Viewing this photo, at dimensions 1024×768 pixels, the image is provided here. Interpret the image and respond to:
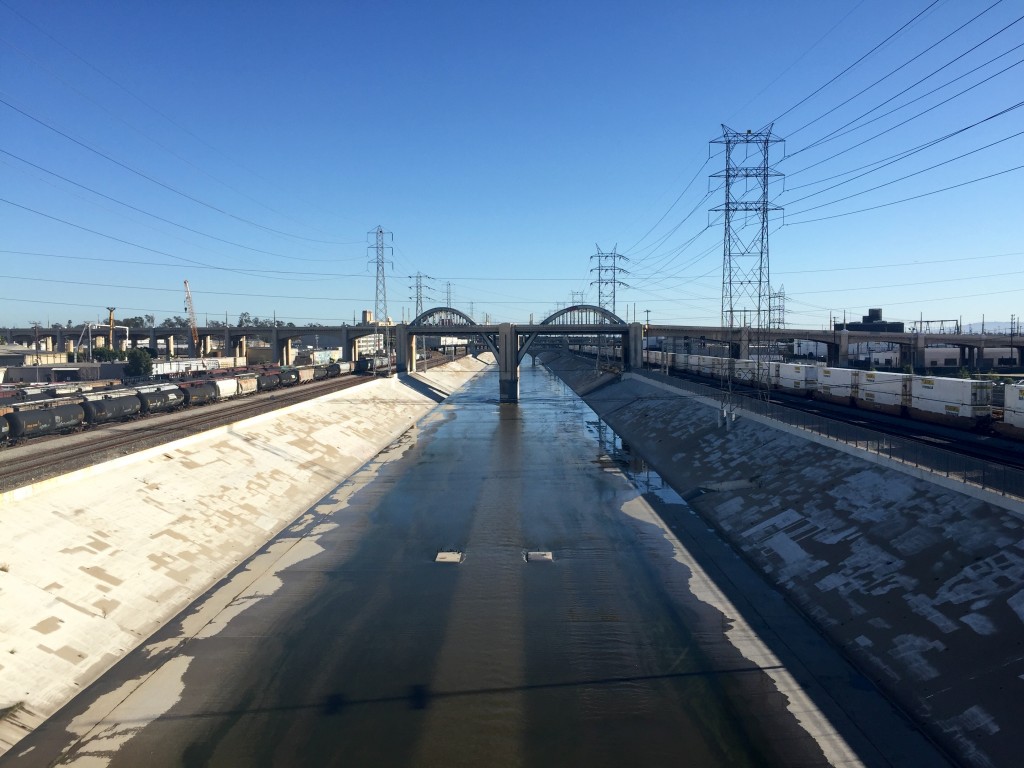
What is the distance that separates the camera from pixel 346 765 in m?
13.7

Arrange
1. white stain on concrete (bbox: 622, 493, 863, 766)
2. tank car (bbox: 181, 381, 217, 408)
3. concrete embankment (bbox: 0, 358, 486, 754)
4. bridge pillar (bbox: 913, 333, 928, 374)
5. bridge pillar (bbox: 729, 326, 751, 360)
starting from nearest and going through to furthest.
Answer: white stain on concrete (bbox: 622, 493, 863, 766) → concrete embankment (bbox: 0, 358, 486, 754) → bridge pillar (bbox: 729, 326, 751, 360) → tank car (bbox: 181, 381, 217, 408) → bridge pillar (bbox: 913, 333, 928, 374)

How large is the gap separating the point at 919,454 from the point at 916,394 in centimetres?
1601

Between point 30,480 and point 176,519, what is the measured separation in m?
5.50

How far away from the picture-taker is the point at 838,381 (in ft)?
154

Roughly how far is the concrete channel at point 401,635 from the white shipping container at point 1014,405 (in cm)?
1238

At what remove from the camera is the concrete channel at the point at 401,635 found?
47.5ft

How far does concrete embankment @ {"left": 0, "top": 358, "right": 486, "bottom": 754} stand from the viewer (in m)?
16.8

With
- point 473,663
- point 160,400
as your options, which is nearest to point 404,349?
point 160,400

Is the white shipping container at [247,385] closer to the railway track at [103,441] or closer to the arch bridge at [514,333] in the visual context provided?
the railway track at [103,441]

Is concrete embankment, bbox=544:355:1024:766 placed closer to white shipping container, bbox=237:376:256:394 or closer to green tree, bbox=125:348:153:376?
white shipping container, bbox=237:376:256:394

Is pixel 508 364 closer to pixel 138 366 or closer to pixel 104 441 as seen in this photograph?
pixel 138 366

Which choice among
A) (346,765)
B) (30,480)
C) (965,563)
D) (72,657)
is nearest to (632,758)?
(346,765)

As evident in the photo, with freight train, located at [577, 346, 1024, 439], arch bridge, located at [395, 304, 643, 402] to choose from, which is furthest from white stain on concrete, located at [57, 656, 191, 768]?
arch bridge, located at [395, 304, 643, 402]

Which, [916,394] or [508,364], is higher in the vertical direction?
[508,364]
